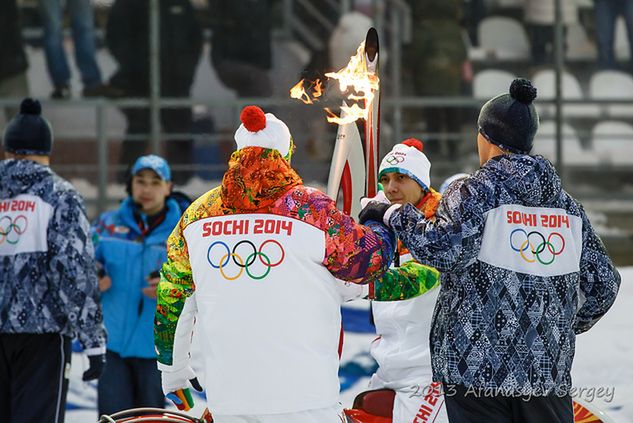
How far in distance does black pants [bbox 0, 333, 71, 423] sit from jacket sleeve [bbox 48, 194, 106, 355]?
0.14m

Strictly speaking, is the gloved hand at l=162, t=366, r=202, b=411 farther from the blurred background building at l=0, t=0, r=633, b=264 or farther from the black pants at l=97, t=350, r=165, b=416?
the blurred background building at l=0, t=0, r=633, b=264

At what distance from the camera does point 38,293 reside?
4.92m

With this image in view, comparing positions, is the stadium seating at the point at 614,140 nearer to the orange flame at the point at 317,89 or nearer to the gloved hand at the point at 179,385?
the orange flame at the point at 317,89

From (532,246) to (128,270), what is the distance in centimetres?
292

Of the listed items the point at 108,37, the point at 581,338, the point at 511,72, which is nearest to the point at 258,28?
the point at 108,37

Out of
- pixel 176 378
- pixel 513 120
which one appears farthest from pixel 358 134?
pixel 176 378

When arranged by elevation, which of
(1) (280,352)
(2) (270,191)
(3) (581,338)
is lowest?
(3) (581,338)

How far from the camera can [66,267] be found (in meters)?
4.93

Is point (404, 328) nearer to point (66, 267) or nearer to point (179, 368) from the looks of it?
point (179, 368)

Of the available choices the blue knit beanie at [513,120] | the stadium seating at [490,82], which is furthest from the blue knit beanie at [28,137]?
the stadium seating at [490,82]

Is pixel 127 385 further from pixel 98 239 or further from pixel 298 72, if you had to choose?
pixel 298 72

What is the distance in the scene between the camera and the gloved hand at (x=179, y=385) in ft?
12.9

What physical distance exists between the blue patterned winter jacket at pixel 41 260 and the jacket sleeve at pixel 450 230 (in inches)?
68.0

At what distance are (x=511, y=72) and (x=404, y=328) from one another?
15.4ft
